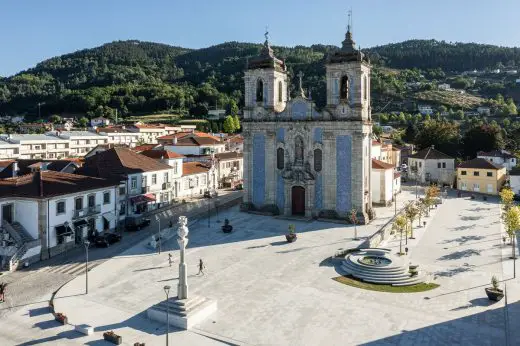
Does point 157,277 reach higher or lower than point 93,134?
lower

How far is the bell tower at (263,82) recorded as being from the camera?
154 feet

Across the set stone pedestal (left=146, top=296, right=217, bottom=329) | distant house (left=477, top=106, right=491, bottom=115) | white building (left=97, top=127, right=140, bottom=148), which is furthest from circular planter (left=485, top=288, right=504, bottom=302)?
distant house (left=477, top=106, right=491, bottom=115)

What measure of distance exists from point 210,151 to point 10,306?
2015 inches

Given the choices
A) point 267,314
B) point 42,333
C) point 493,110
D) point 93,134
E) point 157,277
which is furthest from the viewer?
point 493,110

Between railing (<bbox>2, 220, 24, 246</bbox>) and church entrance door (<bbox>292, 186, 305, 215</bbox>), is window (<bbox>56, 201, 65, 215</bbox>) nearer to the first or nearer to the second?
railing (<bbox>2, 220, 24, 246</bbox>)

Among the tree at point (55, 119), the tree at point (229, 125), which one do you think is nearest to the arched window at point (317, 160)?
the tree at point (229, 125)

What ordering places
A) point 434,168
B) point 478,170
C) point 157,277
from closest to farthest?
point 157,277
point 478,170
point 434,168

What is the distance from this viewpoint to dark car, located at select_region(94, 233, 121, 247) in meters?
34.9

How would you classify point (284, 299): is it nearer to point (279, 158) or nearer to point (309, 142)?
point (309, 142)

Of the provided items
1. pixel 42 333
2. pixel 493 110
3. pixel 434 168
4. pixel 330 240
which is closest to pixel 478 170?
pixel 434 168

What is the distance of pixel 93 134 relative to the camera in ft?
310

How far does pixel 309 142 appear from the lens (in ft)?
147

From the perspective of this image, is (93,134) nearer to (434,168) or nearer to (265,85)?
(265,85)

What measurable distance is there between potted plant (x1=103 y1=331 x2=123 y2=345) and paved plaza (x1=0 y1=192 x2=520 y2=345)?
485 mm
